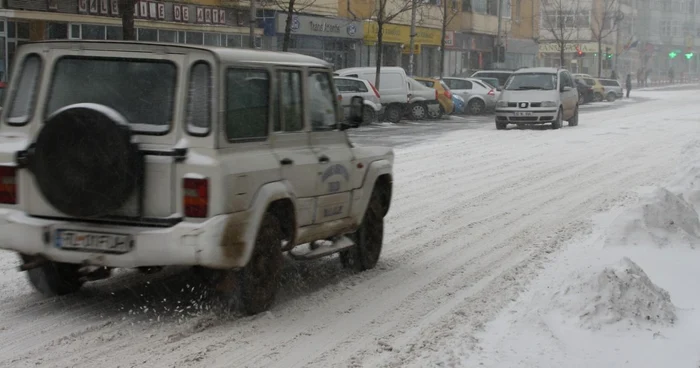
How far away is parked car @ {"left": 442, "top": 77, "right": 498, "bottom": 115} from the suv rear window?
116 feet

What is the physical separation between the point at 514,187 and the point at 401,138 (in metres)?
10.6

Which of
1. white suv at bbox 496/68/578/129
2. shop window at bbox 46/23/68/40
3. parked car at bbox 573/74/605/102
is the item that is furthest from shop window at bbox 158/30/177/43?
parked car at bbox 573/74/605/102

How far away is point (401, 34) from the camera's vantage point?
5512 centimetres

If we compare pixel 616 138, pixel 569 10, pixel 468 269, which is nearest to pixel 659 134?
pixel 616 138

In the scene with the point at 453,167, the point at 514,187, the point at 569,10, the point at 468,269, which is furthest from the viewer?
the point at 569,10

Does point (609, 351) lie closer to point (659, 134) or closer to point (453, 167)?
point (453, 167)

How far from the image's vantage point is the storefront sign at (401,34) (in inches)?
2019

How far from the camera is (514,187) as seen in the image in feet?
50.1

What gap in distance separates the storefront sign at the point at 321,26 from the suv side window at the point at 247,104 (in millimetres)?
35776

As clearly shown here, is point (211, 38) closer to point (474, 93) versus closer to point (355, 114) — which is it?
point (474, 93)

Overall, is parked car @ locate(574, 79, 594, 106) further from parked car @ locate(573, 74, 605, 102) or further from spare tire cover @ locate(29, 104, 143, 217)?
spare tire cover @ locate(29, 104, 143, 217)

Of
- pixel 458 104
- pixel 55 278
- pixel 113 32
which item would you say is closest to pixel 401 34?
pixel 458 104

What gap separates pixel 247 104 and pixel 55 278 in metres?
1.81

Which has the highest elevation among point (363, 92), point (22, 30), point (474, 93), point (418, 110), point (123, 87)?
point (22, 30)
